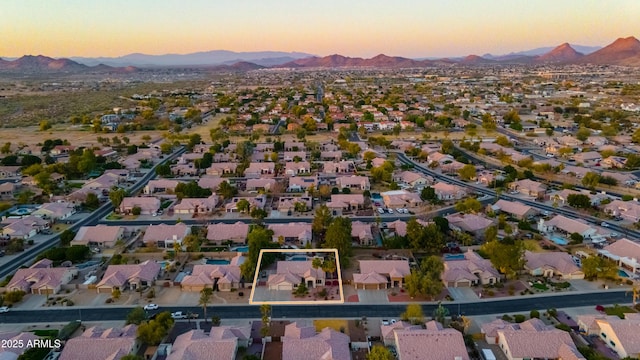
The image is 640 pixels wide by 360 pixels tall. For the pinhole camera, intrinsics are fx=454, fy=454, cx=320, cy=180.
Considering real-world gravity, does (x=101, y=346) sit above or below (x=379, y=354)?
below

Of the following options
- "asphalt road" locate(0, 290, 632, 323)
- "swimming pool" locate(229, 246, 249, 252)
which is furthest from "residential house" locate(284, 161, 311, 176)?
"asphalt road" locate(0, 290, 632, 323)

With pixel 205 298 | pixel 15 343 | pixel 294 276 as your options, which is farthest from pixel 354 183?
pixel 15 343

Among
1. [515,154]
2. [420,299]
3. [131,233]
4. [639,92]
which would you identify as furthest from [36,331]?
[639,92]

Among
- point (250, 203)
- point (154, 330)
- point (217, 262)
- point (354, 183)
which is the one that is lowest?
point (217, 262)

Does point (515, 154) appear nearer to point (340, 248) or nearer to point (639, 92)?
point (340, 248)

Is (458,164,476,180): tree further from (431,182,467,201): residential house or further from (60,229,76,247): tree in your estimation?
(60,229,76,247): tree

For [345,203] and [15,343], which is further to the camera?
[345,203]

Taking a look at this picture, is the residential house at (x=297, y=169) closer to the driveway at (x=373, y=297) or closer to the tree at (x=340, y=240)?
the tree at (x=340, y=240)

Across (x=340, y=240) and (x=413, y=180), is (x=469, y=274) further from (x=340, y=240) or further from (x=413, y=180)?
(x=413, y=180)
